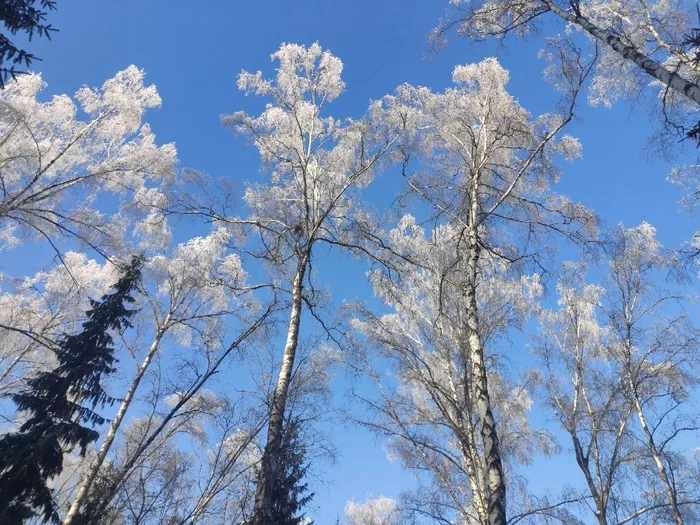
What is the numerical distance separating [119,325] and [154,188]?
383cm

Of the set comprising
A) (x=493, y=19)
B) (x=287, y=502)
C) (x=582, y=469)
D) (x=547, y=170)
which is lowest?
(x=287, y=502)

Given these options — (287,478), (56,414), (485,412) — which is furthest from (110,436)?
(485,412)

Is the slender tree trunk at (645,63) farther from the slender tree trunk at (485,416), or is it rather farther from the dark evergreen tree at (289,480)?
the dark evergreen tree at (289,480)

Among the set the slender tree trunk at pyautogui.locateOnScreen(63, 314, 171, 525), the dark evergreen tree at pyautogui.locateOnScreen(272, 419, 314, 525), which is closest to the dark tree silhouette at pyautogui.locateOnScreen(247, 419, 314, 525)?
the dark evergreen tree at pyautogui.locateOnScreen(272, 419, 314, 525)

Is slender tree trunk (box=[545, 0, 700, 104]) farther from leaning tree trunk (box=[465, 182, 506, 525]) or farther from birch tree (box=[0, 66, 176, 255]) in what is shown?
birch tree (box=[0, 66, 176, 255])

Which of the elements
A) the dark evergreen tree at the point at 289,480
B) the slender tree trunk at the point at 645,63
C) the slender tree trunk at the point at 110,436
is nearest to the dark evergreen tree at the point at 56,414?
the slender tree trunk at the point at 110,436

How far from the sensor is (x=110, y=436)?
10.6m

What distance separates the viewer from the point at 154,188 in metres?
12.5

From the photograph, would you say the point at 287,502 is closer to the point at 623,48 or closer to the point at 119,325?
the point at 119,325

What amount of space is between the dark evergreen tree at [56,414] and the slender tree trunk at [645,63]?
10.3 meters

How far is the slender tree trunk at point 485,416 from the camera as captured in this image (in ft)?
14.2

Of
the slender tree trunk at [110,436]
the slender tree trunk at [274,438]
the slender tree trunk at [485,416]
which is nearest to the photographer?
the slender tree trunk at [485,416]

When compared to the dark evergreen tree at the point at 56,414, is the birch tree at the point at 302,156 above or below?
above

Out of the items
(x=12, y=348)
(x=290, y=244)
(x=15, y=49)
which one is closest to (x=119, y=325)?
(x=12, y=348)
